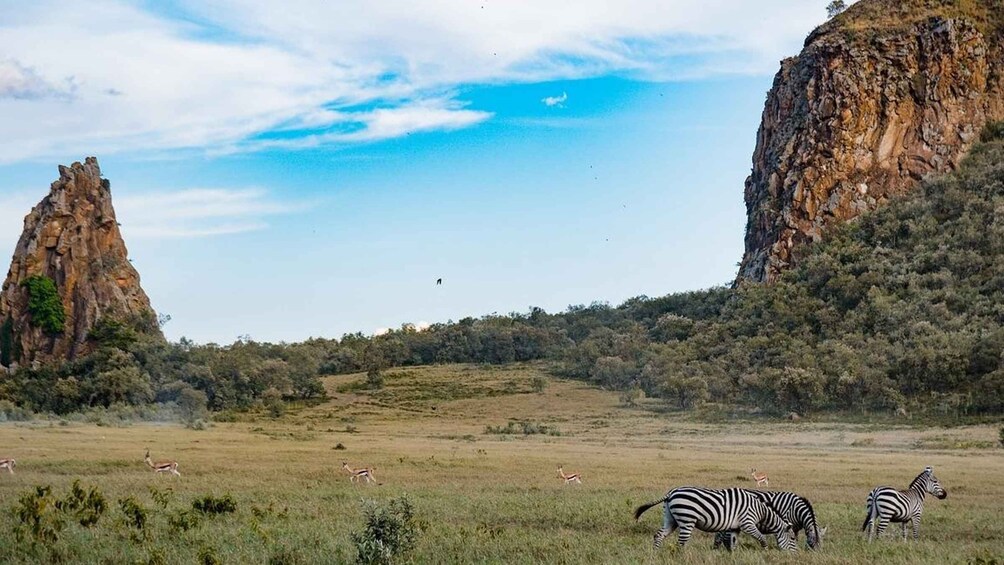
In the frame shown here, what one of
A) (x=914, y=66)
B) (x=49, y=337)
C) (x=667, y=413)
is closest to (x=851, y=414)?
(x=667, y=413)

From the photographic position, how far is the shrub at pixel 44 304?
74.8 m

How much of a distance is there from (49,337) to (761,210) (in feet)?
193

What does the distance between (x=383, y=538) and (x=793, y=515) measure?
6.32 m

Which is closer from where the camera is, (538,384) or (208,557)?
(208,557)

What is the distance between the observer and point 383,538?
13.2 meters

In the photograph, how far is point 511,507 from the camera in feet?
66.9

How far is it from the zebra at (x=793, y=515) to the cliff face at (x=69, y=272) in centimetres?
6928

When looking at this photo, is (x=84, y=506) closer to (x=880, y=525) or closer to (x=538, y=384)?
(x=880, y=525)

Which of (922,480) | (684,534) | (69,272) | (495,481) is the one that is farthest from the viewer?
(69,272)

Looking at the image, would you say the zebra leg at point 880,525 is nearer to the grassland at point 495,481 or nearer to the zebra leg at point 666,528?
the grassland at point 495,481

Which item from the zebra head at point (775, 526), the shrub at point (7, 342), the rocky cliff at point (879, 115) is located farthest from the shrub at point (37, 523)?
the rocky cliff at point (879, 115)

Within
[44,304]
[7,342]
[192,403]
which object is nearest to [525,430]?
[192,403]

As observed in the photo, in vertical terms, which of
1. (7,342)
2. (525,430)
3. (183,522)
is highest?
(7,342)

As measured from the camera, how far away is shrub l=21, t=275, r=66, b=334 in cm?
7475
